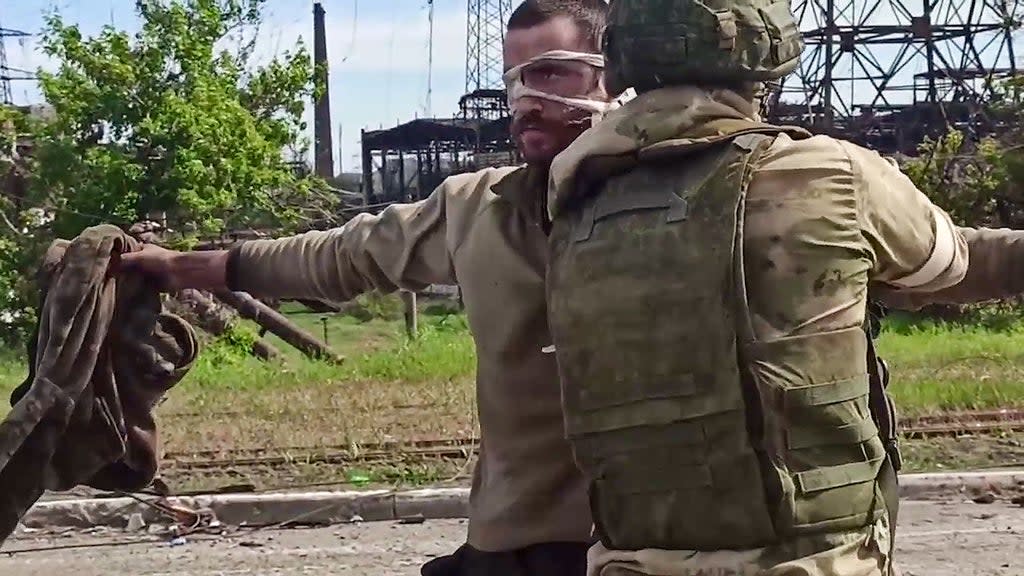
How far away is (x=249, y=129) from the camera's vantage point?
17281 millimetres

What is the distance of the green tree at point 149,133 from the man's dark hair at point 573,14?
13951 mm

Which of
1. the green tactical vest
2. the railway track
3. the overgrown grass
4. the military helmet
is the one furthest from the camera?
the overgrown grass

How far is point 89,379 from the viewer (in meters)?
2.90

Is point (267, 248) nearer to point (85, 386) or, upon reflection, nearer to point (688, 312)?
point (85, 386)

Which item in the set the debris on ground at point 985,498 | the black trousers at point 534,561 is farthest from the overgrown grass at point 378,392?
the black trousers at point 534,561

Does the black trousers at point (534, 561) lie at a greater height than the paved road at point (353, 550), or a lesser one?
greater

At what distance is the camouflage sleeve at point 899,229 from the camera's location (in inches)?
81.1

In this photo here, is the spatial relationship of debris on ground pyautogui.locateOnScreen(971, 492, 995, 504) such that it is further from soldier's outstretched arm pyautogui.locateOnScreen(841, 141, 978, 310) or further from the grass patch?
soldier's outstretched arm pyautogui.locateOnScreen(841, 141, 978, 310)

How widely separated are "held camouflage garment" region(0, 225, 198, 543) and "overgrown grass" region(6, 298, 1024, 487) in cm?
533

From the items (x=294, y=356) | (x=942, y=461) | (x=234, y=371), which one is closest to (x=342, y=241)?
(x=942, y=461)

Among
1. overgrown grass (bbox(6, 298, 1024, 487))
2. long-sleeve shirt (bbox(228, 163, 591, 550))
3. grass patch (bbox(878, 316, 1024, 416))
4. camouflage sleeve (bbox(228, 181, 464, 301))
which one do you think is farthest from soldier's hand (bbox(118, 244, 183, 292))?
grass patch (bbox(878, 316, 1024, 416))

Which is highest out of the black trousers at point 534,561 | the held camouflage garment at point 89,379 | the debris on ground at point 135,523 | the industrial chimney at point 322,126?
the industrial chimney at point 322,126

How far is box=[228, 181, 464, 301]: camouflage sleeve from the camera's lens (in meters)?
2.75

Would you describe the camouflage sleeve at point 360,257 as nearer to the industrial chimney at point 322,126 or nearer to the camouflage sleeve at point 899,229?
the camouflage sleeve at point 899,229
